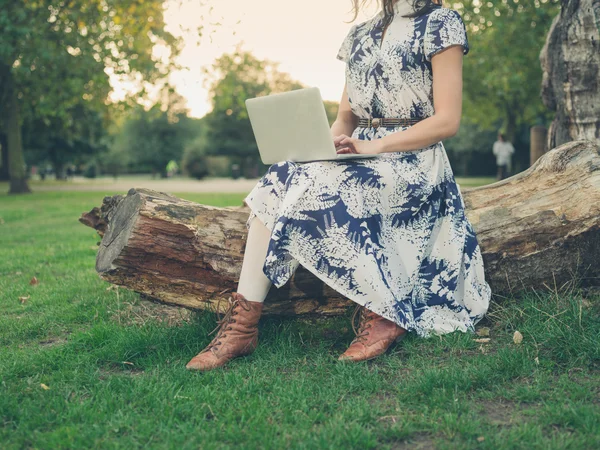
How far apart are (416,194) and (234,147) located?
194 ft

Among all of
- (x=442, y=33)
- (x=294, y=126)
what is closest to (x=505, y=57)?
(x=442, y=33)

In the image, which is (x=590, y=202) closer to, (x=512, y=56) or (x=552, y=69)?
(x=552, y=69)

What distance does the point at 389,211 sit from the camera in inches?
131

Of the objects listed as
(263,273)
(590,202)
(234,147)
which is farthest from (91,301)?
(234,147)

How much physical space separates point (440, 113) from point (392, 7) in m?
0.73

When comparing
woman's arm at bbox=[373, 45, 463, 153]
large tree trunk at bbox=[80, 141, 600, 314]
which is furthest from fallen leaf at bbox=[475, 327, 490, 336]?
woman's arm at bbox=[373, 45, 463, 153]

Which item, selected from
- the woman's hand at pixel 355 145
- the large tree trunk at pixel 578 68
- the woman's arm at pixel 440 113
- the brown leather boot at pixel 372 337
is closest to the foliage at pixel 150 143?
the large tree trunk at pixel 578 68

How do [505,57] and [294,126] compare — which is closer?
[294,126]

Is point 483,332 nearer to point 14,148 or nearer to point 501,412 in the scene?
point 501,412

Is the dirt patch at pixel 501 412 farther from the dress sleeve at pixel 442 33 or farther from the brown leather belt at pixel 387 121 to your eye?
the dress sleeve at pixel 442 33

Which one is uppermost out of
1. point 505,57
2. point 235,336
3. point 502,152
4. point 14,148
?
point 505,57

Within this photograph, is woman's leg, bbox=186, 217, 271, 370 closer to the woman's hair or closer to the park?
the park

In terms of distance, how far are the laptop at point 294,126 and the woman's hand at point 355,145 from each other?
5.6 inches

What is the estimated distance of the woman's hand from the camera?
3373mm
